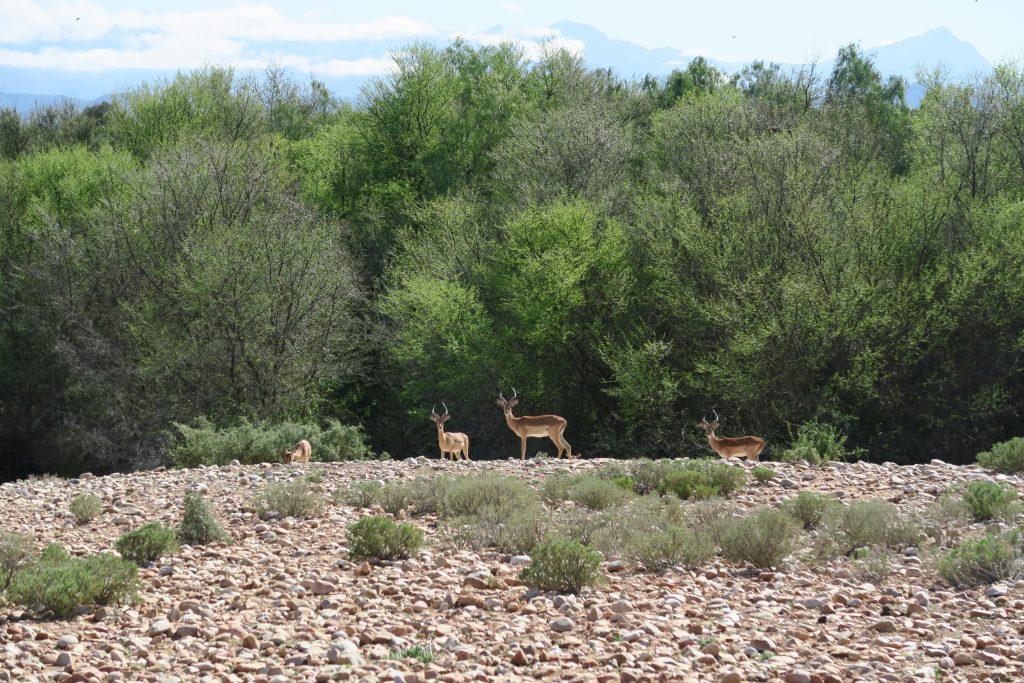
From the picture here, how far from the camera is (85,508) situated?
12297mm

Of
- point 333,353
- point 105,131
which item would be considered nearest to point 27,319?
point 333,353

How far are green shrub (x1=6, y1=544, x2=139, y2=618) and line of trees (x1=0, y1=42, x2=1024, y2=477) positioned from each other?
59.0ft

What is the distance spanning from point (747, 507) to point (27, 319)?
30.9m

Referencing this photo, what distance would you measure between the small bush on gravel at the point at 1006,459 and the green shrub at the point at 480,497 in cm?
715

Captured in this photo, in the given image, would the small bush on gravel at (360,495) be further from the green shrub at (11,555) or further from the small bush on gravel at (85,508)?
the green shrub at (11,555)

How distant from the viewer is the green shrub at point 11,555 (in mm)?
8734

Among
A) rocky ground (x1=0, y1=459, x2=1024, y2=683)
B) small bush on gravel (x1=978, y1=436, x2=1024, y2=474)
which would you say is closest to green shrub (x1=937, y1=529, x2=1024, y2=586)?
rocky ground (x1=0, y1=459, x2=1024, y2=683)

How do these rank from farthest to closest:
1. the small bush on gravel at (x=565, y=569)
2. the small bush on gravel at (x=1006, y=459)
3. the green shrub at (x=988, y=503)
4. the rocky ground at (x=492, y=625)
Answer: the small bush on gravel at (x=1006, y=459)
the green shrub at (x=988, y=503)
the small bush on gravel at (x=565, y=569)
the rocky ground at (x=492, y=625)

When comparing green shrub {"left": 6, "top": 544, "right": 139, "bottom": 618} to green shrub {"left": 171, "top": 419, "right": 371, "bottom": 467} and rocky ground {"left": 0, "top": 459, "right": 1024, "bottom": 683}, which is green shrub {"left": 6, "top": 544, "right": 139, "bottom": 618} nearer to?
rocky ground {"left": 0, "top": 459, "right": 1024, "bottom": 683}

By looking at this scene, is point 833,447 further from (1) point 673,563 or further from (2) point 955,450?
(1) point 673,563

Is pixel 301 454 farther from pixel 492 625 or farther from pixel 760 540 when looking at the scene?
pixel 492 625

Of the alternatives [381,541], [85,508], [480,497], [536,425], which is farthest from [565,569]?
[536,425]

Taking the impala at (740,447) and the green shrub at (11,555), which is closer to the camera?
the green shrub at (11,555)

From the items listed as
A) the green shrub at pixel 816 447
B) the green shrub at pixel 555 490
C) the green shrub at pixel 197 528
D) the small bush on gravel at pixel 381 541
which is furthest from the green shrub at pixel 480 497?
the green shrub at pixel 816 447
